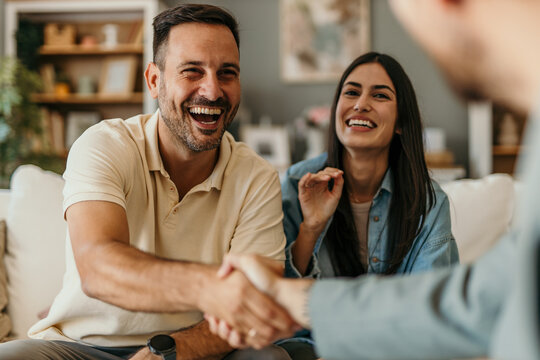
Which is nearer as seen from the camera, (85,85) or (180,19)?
(180,19)

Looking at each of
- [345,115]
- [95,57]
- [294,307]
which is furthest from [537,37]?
[95,57]

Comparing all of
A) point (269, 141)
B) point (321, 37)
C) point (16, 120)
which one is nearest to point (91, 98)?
point (16, 120)

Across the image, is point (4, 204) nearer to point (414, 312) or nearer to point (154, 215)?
point (154, 215)

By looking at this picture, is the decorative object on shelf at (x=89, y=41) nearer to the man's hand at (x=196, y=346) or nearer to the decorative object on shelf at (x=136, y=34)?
the decorative object on shelf at (x=136, y=34)

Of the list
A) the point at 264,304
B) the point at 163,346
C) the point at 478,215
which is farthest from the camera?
the point at 478,215

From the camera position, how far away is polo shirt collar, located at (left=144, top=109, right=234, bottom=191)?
1.54 meters

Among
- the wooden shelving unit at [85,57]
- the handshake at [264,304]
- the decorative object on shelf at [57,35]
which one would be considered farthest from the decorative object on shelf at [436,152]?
the handshake at [264,304]

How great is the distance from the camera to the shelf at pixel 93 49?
15.0 feet

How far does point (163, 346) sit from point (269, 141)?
11.0 ft

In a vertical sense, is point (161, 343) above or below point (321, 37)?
below

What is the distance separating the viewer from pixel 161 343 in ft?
4.47

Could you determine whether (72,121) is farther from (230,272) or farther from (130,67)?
(230,272)

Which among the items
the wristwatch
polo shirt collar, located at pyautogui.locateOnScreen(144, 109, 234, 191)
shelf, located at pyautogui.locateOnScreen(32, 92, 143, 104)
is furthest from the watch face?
shelf, located at pyautogui.locateOnScreen(32, 92, 143, 104)

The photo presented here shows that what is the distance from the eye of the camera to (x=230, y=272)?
1.11 metres
